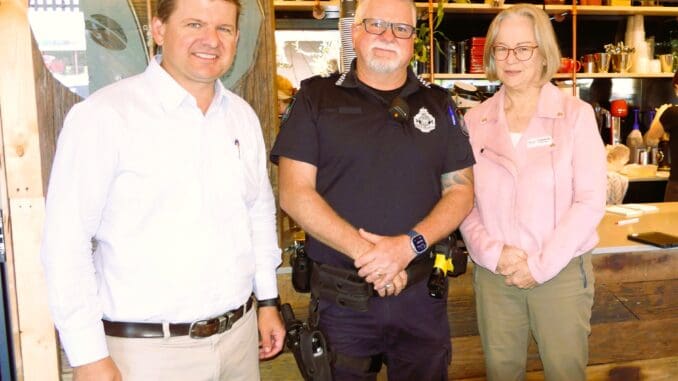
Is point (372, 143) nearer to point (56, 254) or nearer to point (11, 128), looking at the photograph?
point (56, 254)

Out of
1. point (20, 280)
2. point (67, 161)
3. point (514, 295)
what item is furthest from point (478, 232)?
point (20, 280)

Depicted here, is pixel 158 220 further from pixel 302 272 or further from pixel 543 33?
Result: pixel 543 33

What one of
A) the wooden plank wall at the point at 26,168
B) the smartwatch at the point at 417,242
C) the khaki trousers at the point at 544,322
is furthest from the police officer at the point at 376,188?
the wooden plank wall at the point at 26,168

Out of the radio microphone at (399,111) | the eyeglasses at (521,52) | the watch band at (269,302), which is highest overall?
the eyeglasses at (521,52)

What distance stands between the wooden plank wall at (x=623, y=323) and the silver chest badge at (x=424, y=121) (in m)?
0.73

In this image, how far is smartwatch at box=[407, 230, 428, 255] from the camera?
67.5 inches

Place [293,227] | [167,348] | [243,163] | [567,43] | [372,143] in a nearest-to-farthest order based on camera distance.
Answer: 1. [167,348]
2. [243,163]
3. [372,143]
4. [293,227]
5. [567,43]

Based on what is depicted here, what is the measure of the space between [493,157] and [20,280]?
1.48 metres

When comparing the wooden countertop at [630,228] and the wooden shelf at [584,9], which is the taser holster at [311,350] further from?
the wooden shelf at [584,9]

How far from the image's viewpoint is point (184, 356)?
148 cm

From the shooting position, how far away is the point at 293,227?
7.95 feet

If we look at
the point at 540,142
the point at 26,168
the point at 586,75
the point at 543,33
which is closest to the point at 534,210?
the point at 540,142

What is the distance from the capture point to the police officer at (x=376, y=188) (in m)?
1.75

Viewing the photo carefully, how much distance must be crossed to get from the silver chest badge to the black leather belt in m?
0.75
